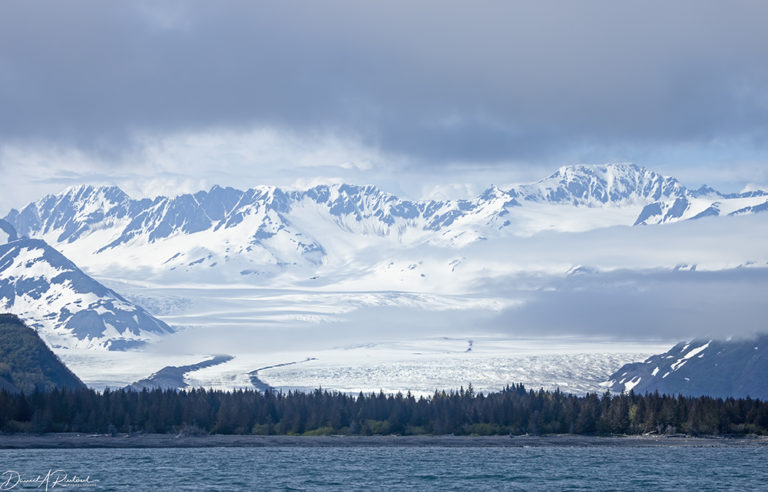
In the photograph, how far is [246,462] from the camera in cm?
19338

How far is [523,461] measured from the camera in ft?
642

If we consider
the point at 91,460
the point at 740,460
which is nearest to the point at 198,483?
the point at 91,460

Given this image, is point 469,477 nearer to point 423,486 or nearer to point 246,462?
point 423,486

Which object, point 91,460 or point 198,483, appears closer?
point 198,483

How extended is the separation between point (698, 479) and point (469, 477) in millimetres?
28842

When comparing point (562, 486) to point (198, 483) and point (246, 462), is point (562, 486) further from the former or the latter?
point (246, 462)

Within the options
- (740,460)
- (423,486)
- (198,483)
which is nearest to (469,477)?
(423,486)

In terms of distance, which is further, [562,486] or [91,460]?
[91,460]

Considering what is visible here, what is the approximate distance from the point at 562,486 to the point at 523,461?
40801 millimetres

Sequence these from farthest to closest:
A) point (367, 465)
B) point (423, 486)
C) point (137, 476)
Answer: point (367, 465), point (137, 476), point (423, 486)

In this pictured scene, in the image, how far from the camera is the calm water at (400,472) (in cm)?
15450

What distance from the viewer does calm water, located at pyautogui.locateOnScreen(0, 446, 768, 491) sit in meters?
154

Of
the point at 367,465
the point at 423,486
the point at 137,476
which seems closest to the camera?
the point at 423,486

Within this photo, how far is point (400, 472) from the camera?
570ft
